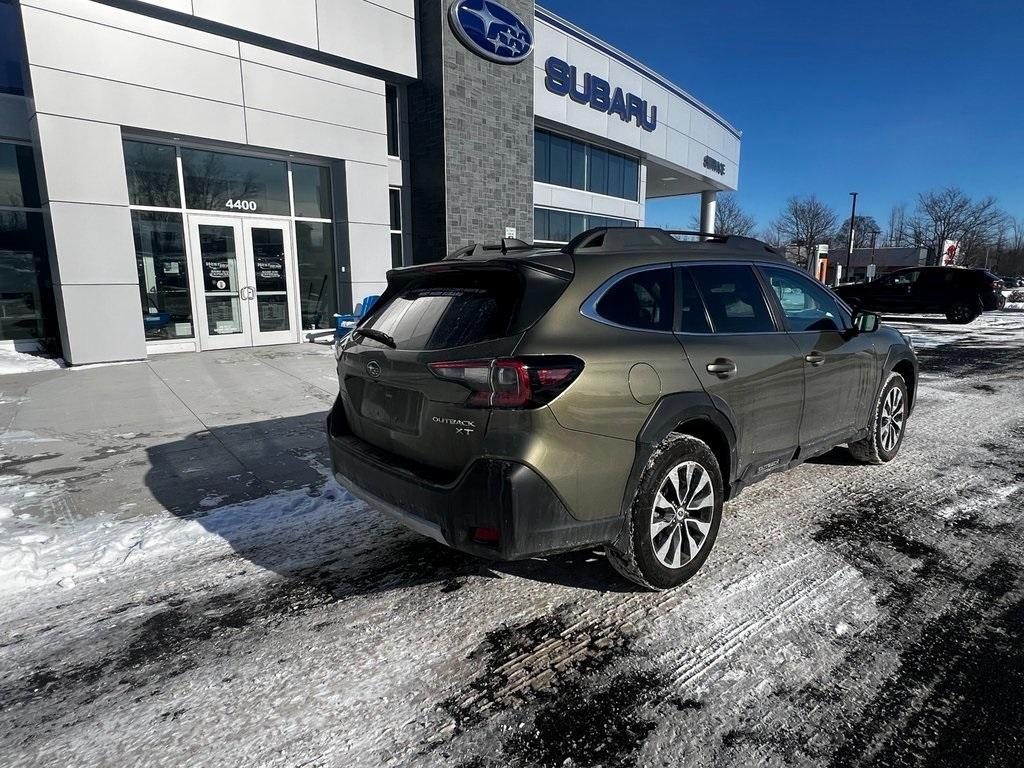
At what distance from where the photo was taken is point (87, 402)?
753cm

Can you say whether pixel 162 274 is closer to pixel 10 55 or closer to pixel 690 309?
pixel 10 55

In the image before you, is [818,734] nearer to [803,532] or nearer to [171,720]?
[803,532]

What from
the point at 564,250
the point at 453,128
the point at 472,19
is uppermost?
the point at 472,19

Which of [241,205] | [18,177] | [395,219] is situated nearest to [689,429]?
[241,205]

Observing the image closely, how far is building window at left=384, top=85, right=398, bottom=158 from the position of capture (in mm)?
14422

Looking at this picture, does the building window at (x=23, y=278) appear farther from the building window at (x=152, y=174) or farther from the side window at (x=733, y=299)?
the side window at (x=733, y=299)

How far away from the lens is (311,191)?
509 inches

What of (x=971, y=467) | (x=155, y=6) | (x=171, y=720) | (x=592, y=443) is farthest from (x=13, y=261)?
(x=971, y=467)

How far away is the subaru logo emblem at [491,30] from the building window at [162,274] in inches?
303

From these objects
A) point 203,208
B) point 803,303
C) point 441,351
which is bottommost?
point 441,351

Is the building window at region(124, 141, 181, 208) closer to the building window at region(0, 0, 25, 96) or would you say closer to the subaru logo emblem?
the building window at region(0, 0, 25, 96)

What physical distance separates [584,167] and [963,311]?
13077mm

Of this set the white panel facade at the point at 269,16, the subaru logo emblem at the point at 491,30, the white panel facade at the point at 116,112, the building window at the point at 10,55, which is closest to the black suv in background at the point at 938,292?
the subaru logo emblem at the point at 491,30

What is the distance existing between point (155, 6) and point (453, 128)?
20.4 feet
